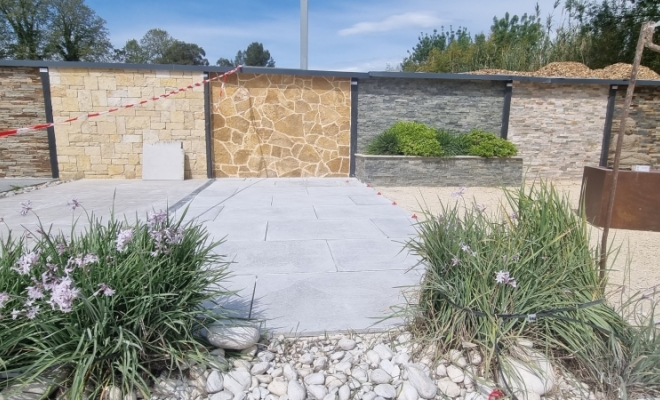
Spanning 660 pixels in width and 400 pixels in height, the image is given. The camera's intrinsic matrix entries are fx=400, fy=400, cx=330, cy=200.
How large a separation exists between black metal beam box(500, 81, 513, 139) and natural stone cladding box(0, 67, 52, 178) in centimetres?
998

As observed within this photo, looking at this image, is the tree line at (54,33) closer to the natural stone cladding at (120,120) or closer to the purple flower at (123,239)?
the natural stone cladding at (120,120)

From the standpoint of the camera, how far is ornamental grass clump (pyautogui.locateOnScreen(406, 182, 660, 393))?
1896 millimetres

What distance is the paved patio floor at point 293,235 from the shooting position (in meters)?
2.67

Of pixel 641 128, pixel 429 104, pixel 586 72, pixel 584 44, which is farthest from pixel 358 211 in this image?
pixel 584 44

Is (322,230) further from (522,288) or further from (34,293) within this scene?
(34,293)

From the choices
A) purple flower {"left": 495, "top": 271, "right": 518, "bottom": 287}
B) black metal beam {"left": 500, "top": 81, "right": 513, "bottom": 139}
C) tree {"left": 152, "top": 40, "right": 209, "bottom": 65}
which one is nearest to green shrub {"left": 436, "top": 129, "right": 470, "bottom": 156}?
black metal beam {"left": 500, "top": 81, "right": 513, "bottom": 139}

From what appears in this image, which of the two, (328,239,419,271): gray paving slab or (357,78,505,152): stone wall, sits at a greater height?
(357,78,505,152): stone wall

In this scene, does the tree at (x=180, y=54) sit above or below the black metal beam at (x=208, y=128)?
above

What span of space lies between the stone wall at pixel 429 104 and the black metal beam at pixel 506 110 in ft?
0.24

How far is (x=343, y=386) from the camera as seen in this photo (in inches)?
74.5

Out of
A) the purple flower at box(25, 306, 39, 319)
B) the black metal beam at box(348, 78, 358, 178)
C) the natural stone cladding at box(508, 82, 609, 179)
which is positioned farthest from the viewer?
Result: the natural stone cladding at box(508, 82, 609, 179)

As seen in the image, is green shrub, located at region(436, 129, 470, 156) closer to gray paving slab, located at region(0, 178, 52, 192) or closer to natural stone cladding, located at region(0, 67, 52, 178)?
gray paving slab, located at region(0, 178, 52, 192)

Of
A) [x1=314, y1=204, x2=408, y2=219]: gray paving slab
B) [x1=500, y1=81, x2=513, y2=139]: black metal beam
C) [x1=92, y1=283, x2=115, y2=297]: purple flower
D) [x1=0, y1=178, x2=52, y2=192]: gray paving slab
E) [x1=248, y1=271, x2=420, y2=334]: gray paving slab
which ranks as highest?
[x1=500, y1=81, x2=513, y2=139]: black metal beam

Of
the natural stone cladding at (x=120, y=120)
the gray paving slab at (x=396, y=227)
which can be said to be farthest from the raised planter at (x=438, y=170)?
the natural stone cladding at (x=120, y=120)
